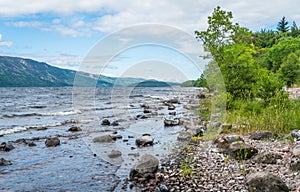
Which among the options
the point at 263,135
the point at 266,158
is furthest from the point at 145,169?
the point at 263,135

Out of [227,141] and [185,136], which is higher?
[227,141]

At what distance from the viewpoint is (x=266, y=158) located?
9.50 meters

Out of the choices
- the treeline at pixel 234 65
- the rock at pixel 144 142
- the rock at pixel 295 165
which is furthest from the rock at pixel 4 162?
the treeline at pixel 234 65

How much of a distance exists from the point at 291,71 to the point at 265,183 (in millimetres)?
45989

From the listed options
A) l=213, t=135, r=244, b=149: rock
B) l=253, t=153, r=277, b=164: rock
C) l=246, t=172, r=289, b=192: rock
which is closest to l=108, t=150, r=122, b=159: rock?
l=213, t=135, r=244, b=149: rock

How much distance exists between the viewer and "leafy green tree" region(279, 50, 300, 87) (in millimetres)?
47125

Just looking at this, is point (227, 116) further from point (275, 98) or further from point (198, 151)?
point (198, 151)

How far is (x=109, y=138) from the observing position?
58.6 feet

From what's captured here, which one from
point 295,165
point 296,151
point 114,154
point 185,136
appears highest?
point 296,151

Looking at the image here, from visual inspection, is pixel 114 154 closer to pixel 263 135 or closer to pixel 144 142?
pixel 144 142

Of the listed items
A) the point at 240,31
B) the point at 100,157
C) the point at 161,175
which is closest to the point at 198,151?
the point at 161,175

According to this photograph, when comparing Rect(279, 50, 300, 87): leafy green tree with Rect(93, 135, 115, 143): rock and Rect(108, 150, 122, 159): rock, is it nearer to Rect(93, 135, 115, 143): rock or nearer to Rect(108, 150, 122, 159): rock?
Rect(93, 135, 115, 143): rock

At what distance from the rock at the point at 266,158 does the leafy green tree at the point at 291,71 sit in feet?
138

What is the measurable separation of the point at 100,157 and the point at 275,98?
1075 cm
